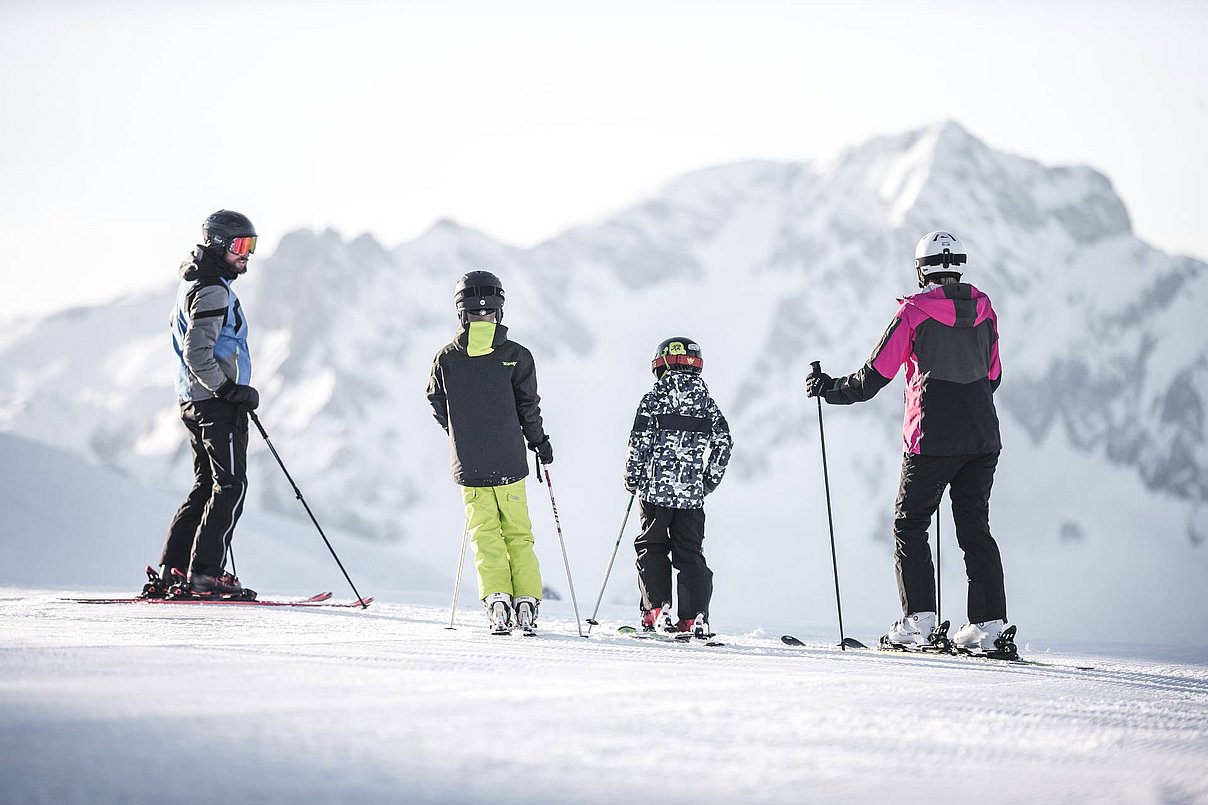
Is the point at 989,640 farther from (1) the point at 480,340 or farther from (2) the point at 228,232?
(2) the point at 228,232

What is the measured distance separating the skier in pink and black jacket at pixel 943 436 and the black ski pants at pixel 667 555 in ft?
4.06

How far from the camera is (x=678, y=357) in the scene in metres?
7.12

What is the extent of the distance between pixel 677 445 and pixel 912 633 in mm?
1823

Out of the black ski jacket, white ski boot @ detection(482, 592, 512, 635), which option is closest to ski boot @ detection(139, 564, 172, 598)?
the black ski jacket

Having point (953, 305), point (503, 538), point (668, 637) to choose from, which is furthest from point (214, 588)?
point (953, 305)

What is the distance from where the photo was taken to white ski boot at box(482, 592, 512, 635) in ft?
20.1

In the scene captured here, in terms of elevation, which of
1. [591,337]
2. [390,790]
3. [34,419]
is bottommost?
[390,790]

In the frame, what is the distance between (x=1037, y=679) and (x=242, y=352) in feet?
17.5

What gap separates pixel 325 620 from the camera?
243 inches

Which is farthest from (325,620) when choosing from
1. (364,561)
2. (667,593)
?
(364,561)

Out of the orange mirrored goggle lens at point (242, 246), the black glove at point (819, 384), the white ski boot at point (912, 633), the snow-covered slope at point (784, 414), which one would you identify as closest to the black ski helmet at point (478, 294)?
the orange mirrored goggle lens at point (242, 246)

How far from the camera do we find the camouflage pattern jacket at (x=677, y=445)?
696cm

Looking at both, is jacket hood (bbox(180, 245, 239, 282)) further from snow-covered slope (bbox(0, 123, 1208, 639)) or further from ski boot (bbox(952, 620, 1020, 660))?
snow-covered slope (bbox(0, 123, 1208, 639))

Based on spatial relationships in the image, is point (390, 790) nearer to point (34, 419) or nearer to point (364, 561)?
point (364, 561)
